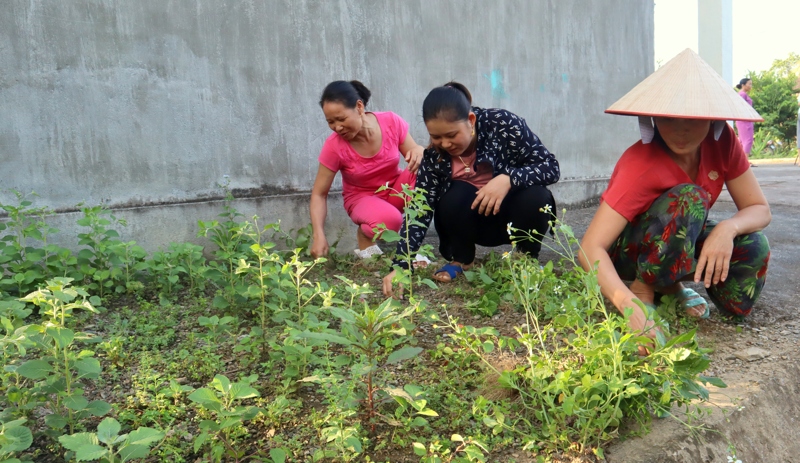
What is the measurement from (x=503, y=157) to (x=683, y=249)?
101 cm

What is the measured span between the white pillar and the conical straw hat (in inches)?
539

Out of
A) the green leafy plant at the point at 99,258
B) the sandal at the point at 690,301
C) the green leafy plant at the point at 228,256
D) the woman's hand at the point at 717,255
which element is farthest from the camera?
the green leafy plant at the point at 99,258

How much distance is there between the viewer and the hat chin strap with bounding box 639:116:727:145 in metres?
2.43

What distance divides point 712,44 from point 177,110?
14.4m

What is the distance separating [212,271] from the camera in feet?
8.80

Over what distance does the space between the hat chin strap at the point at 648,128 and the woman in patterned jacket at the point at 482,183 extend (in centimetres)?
63

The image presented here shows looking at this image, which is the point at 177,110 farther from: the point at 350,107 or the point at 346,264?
the point at 346,264

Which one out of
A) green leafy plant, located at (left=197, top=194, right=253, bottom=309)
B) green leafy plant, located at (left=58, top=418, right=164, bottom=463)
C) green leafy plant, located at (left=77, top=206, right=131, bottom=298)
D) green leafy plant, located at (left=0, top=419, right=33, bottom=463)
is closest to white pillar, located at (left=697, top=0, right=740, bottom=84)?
green leafy plant, located at (left=197, top=194, right=253, bottom=309)

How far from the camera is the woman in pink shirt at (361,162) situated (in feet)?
11.2

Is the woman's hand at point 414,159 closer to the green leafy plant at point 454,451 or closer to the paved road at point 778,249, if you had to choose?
the paved road at point 778,249

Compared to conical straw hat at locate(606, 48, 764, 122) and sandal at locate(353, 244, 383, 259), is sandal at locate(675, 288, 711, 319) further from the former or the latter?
sandal at locate(353, 244, 383, 259)

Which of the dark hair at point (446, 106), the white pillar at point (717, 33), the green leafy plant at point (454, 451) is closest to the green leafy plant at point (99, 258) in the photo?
the dark hair at point (446, 106)

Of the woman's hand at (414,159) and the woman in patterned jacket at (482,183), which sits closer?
the woman in patterned jacket at (482,183)

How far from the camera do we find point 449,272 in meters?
3.07
